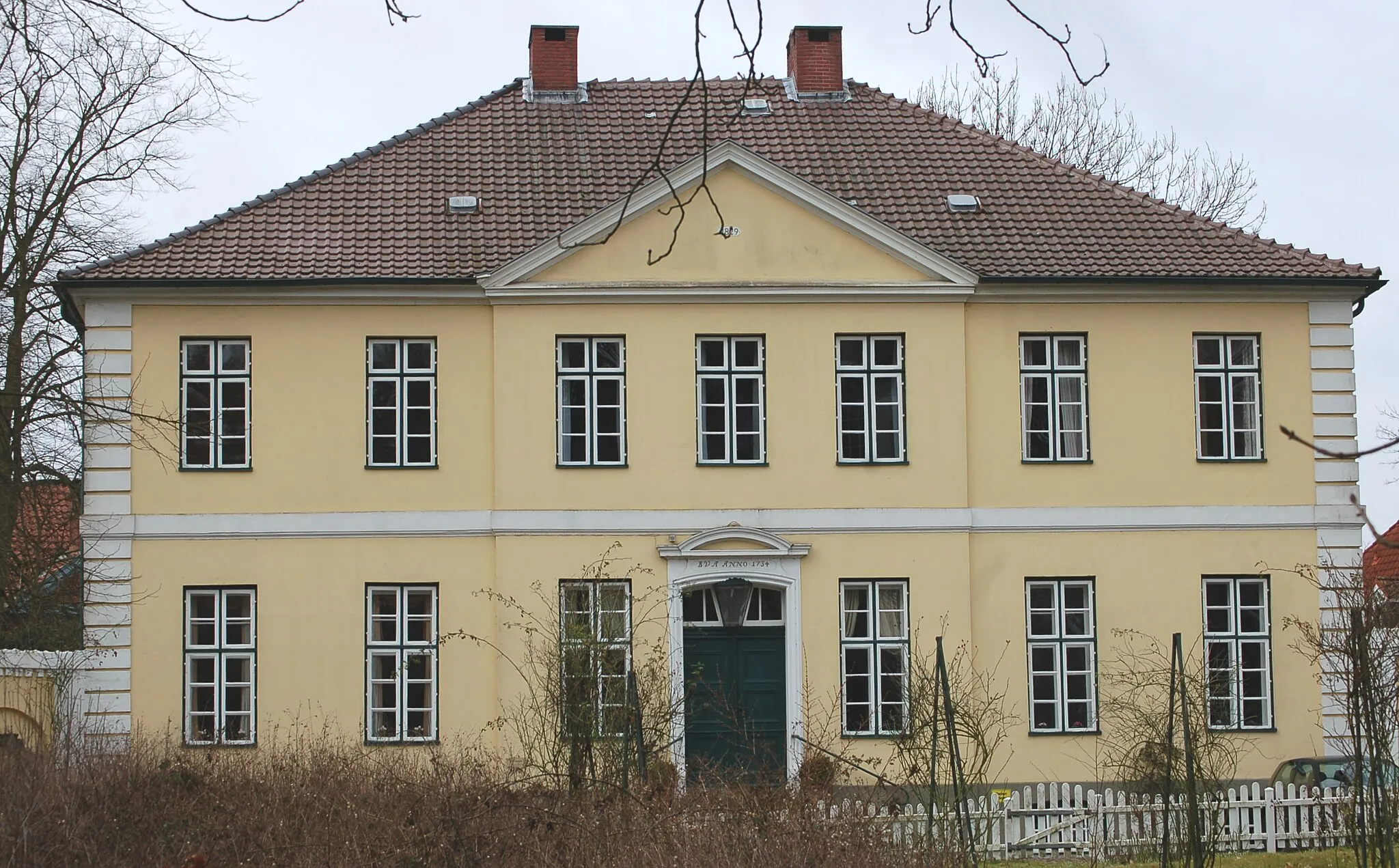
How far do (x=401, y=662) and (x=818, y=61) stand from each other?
10.5 metres

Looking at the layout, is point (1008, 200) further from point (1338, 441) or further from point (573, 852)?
point (573, 852)

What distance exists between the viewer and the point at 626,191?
2045cm

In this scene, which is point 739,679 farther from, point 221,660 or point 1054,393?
point 221,660

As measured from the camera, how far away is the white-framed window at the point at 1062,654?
1953 cm

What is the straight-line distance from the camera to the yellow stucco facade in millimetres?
19219

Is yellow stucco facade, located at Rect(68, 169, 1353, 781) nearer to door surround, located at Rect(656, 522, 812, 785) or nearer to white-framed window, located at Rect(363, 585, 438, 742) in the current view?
door surround, located at Rect(656, 522, 812, 785)

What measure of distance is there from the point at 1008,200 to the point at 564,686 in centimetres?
990

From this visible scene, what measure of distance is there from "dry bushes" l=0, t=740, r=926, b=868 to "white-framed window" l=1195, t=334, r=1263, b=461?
33.1 ft

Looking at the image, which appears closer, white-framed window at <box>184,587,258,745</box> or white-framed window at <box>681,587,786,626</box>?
white-framed window at <box>184,587,258,745</box>

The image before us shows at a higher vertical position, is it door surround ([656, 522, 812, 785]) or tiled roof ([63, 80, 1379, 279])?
tiled roof ([63, 80, 1379, 279])

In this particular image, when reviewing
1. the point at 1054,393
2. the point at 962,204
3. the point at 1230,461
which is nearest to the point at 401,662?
the point at 1054,393

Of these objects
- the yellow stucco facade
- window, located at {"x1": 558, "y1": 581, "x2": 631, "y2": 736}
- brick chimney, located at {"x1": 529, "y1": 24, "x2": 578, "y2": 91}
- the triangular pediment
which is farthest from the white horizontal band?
brick chimney, located at {"x1": 529, "y1": 24, "x2": 578, "y2": 91}

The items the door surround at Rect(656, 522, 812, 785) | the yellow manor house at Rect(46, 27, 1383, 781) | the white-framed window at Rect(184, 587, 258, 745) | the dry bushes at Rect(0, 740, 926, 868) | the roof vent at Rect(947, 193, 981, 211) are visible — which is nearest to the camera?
the dry bushes at Rect(0, 740, 926, 868)

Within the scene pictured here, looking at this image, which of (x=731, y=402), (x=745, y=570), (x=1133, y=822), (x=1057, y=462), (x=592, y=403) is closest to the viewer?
(x=1133, y=822)
